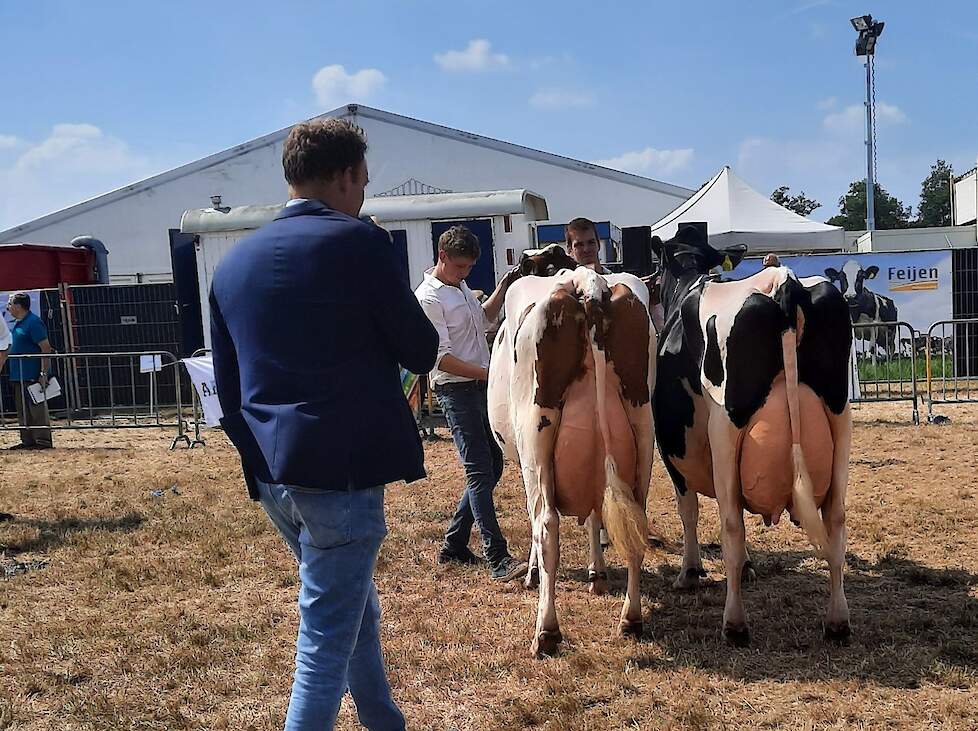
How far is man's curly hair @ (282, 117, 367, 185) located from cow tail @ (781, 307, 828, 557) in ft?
7.33

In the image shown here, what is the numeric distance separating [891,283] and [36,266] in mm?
15258

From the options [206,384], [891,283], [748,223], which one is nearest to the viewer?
[206,384]

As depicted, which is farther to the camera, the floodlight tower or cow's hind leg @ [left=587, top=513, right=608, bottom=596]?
the floodlight tower

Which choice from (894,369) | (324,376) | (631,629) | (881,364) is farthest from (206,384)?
(894,369)

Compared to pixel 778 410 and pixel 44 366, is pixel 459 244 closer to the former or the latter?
pixel 778 410

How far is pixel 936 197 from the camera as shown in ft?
209

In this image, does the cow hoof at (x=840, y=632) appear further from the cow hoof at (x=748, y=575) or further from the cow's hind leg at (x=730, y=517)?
the cow hoof at (x=748, y=575)

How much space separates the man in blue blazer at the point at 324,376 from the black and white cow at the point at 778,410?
1.91 meters

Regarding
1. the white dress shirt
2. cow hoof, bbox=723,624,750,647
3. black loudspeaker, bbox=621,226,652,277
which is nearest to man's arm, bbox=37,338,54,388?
the white dress shirt

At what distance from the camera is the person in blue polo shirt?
11367 millimetres

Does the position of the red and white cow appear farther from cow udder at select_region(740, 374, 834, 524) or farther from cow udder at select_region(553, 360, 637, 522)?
cow udder at select_region(740, 374, 834, 524)

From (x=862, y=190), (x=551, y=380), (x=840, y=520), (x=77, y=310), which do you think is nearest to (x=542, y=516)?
(x=551, y=380)

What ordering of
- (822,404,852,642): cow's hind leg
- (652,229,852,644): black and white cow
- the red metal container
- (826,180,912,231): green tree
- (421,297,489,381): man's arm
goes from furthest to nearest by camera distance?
(826,180,912,231): green tree → the red metal container → (421,297,489,381): man's arm → (822,404,852,642): cow's hind leg → (652,229,852,644): black and white cow

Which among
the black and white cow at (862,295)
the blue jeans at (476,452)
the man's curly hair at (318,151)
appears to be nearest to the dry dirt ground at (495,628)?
the blue jeans at (476,452)
